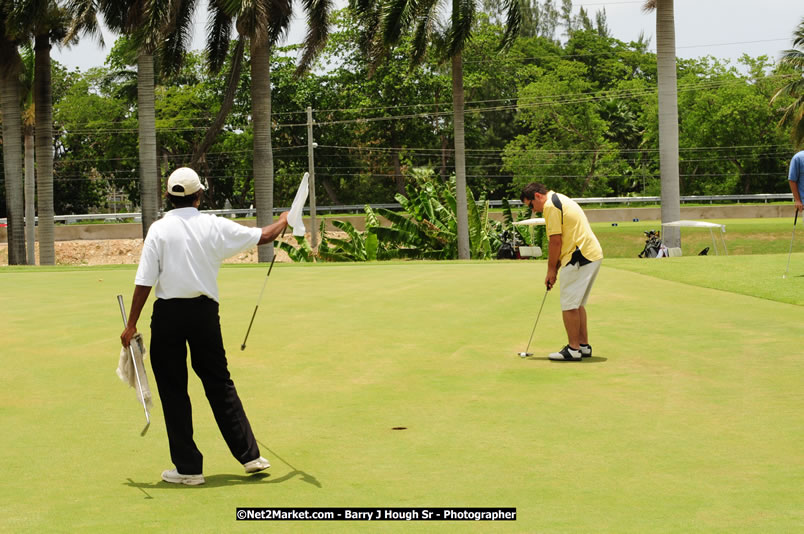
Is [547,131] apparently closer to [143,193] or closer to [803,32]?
[803,32]

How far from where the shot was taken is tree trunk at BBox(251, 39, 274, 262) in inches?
1282

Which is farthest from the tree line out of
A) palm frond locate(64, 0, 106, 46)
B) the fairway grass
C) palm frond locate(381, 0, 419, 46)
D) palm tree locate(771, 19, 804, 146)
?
the fairway grass

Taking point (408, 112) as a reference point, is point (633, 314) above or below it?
below

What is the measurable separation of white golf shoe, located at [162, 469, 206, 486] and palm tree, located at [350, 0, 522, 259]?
29915 millimetres

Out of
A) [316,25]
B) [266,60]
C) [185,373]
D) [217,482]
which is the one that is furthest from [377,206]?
[217,482]

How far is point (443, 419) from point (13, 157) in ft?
119

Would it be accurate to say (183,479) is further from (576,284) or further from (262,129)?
(262,129)

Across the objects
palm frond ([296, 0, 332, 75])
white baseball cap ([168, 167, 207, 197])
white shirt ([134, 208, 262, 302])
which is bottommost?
white shirt ([134, 208, 262, 302])

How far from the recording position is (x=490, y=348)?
35.2 feet

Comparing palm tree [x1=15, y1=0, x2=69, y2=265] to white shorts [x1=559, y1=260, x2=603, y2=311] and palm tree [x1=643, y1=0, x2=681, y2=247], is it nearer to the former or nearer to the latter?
palm tree [x1=643, y1=0, x2=681, y2=247]

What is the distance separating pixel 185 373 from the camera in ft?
20.5

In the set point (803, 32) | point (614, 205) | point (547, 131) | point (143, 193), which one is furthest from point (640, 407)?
point (547, 131)

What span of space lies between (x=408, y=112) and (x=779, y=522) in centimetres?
6795

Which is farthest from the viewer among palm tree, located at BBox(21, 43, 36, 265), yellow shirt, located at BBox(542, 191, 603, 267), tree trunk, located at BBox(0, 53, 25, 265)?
palm tree, located at BBox(21, 43, 36, 265)
